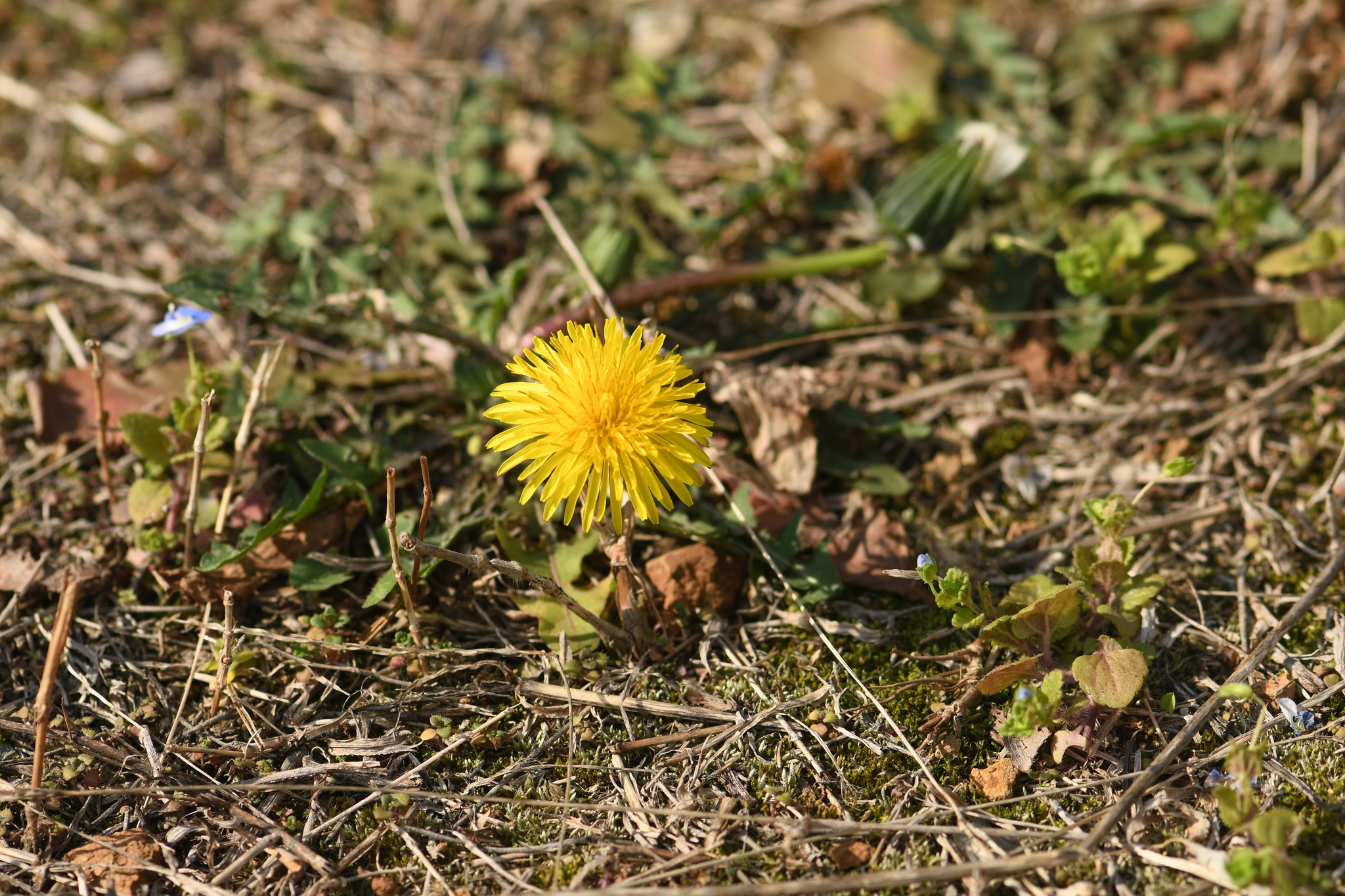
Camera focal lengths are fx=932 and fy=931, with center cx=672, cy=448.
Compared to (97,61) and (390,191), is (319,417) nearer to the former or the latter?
(390,191)

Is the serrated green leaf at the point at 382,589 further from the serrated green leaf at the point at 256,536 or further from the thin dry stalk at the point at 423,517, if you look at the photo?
the serrated green leaf at the point at 256,536

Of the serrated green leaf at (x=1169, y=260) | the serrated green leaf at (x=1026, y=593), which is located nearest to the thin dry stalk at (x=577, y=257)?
the serrated green leaf at (x=1026, y=593)

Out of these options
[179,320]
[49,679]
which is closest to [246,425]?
[179,320]

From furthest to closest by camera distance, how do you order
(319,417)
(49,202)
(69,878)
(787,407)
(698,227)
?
(49,202), (698,227), (319,417), (787,407), (69,878)

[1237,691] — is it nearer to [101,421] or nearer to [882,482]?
[882,482]

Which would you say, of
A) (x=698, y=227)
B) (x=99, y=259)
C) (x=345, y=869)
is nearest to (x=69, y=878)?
(x=345, y=869)

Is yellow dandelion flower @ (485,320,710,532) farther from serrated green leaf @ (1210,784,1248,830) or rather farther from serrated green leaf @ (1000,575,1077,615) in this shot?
serrated green leaf @ (1210,784,1248,830)
